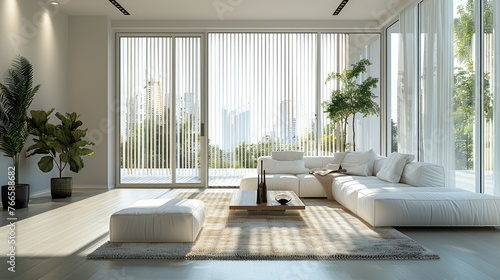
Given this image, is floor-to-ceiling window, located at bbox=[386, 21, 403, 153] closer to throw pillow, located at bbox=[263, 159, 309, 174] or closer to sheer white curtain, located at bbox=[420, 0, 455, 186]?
sheer white curtain, located at bbox=[420, 0, 455, 186]

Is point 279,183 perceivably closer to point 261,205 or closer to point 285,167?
point 285,167

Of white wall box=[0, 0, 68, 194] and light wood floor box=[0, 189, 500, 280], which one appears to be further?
white wall box=[0, 0, 68, 194]

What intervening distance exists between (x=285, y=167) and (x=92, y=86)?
430cm

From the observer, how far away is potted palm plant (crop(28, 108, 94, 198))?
7621 millimetres

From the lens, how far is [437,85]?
6.96m

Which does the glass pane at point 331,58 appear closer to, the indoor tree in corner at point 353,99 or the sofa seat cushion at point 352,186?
the indoor tree in corner at point 353,99

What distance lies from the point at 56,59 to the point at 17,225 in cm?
445

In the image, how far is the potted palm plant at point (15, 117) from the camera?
6.82 metres

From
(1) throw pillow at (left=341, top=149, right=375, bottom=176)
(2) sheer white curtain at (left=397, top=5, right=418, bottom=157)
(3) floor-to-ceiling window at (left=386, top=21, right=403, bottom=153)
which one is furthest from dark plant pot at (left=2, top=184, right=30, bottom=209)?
(3) floor-to-ceiling window at (left=386, top=21, right=403, bottom=153)

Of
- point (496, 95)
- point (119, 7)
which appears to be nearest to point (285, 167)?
point (496, 95)

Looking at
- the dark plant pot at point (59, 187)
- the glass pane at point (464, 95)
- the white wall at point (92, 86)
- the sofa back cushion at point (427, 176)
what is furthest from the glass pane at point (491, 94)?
the white wall at point (92, 86)

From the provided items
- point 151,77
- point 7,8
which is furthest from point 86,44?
point 7,8

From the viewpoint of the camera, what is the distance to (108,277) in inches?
133

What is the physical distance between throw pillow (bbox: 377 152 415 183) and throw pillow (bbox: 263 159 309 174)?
189 cm
